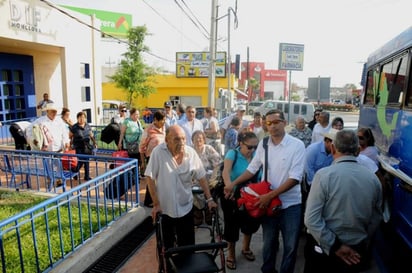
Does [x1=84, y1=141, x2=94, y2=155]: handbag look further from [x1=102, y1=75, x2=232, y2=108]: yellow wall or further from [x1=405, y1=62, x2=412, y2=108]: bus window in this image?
[x1=102, y1=75, x2=232, y2=108]: yellow wall

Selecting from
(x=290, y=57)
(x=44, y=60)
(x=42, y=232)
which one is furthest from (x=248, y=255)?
(x=44, y=60)

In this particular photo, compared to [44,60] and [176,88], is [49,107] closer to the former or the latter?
[44,60]

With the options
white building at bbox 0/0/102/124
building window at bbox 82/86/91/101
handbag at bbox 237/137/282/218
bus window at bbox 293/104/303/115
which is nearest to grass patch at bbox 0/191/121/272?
handbag at bbox 237/137/282/218

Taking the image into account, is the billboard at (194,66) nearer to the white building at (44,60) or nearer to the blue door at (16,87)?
the white building at (44,60)

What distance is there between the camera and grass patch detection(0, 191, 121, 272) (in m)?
3.46

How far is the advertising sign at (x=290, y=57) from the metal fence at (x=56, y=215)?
A: 9300mm

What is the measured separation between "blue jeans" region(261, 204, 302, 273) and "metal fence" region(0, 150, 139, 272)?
7.42 ft

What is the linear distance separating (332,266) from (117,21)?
39.3 m

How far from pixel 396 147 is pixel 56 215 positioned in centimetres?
509

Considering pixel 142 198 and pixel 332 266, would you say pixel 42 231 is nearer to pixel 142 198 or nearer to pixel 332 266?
pixel 142 198

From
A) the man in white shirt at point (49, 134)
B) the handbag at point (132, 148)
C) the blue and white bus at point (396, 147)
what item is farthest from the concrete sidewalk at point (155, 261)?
the man in white shirt at point (49, 134)

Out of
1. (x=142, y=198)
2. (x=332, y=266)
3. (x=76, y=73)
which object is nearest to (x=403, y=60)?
(x=332, y=266)

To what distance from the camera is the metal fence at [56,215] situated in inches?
136

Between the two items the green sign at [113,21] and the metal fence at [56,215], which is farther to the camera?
the green sign at [113,21]
